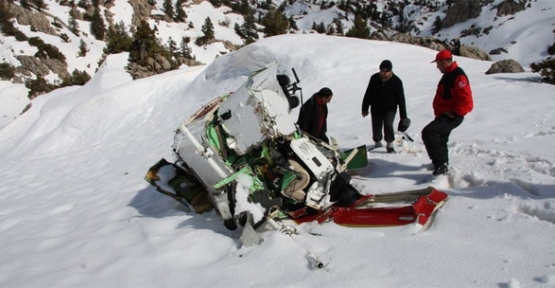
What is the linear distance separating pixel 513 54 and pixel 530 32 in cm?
822

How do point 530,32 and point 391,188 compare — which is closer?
point 391,188

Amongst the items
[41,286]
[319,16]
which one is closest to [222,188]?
[41,286]

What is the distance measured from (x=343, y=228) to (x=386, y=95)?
3.01 m

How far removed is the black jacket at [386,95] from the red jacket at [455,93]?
1.14m

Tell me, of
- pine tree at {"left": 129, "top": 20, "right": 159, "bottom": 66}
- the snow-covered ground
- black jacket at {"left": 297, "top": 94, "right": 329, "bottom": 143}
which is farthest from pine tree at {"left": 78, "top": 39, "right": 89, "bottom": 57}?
black jacket at {"left": 297, "top": 94, "right": 329, "bottom": 143}

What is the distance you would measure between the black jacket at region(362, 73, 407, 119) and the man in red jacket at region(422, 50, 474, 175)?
1.16 metres

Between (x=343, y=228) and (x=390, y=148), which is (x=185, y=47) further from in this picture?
(x=343, y=228)

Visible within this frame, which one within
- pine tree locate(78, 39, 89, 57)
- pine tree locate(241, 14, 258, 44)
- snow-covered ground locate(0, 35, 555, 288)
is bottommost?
snow-covered ground locate(0, 35, 555, 288)

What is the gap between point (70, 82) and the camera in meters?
31.4

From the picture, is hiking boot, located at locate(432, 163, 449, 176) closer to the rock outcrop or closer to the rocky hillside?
the rock outcrop

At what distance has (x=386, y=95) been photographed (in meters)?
6.03

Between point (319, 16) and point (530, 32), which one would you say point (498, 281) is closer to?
point (530, 32)

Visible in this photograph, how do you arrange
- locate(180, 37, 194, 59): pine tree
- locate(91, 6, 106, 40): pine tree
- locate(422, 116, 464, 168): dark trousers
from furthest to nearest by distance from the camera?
locate(91, 6, 106, 40): pine tree → locate(180, 37, 194, 59): pine tree → locate(422, 116, 464, 168): dark trousers

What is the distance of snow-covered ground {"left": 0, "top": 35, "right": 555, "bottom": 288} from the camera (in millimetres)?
2961
